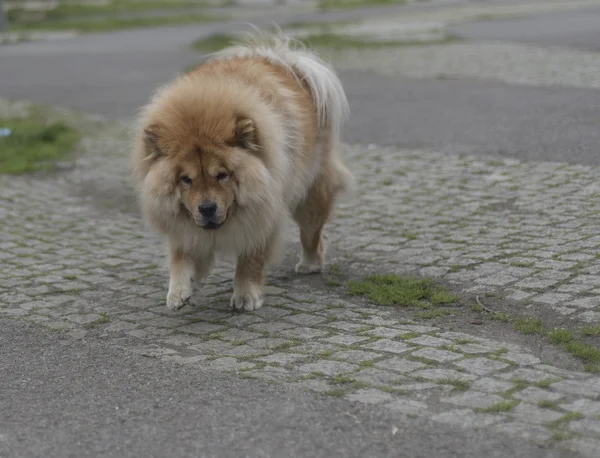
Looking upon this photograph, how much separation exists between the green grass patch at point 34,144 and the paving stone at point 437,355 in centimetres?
627

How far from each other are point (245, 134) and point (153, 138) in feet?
1.75

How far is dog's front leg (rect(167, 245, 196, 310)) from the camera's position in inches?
238

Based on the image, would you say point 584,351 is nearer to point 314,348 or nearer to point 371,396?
point 371,396

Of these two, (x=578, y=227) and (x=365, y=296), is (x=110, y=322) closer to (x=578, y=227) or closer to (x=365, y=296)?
(x=365, y=296)

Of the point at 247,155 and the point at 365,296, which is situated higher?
the point at 247,155

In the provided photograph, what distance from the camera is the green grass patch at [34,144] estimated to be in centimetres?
1055

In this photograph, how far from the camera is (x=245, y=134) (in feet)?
19.1

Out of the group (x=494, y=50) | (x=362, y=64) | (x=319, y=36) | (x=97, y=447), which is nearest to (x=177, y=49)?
(x=319, y=36)

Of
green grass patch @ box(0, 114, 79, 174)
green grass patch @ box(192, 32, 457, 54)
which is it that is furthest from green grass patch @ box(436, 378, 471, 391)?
green grass patch @ box(192, 32, 457, 54)

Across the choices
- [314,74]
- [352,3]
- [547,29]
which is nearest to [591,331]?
[314,74]

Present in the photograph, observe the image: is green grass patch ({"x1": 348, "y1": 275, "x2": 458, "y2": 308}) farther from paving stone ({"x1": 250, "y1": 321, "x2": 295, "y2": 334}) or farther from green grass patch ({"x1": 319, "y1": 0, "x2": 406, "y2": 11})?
green grass patch ({"x1": 319, "y1": 0, "x2": 406, "y2": 11})

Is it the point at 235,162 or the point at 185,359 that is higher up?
the point at 235,162

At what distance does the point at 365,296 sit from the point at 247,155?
1191mm

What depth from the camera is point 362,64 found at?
15461 mm
